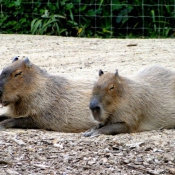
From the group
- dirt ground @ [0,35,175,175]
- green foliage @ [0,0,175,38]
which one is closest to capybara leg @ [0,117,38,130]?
dirt ground @ [0,35,175,175]

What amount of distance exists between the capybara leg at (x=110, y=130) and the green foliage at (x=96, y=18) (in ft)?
25.2

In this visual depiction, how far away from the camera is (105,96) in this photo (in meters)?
6.21

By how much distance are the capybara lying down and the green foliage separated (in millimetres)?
7072

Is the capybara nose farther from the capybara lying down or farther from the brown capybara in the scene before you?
the brown capybara

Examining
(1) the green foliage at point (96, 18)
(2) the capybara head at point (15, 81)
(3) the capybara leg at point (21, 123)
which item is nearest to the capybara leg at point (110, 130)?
(3) the capybara leg at point (21, 123)

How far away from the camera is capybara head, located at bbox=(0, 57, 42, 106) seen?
21.3ft

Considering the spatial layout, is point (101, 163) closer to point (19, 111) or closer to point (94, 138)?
point (94, 138)

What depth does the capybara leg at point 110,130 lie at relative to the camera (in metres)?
6.23

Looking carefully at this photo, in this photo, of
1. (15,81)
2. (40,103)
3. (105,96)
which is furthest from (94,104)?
(15,81)

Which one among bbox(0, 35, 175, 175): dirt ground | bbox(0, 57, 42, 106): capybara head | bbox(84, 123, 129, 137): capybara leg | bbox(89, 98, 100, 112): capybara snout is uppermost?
bbox(0, 57, 42, 106): capybara head

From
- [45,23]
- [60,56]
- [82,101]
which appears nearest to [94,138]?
[82,101]

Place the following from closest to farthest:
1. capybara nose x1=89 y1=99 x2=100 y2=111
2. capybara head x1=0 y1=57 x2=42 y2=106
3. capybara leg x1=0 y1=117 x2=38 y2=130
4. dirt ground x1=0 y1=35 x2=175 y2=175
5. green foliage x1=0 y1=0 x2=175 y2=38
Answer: dirt ground x1=0 y1=35 x2=175 y2=175 → capybara nose x1=89 y1=99 x2=100 y2=111 → capybara head x1=0 y1=57 x2=42 y2=106 → capybara leg x1=0 y1=117 x2=38 y2=130 → green foliage x1=0 y1=0 x2=175 y2=38

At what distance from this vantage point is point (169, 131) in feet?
21.3

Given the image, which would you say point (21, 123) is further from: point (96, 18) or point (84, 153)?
point (96, 18)
